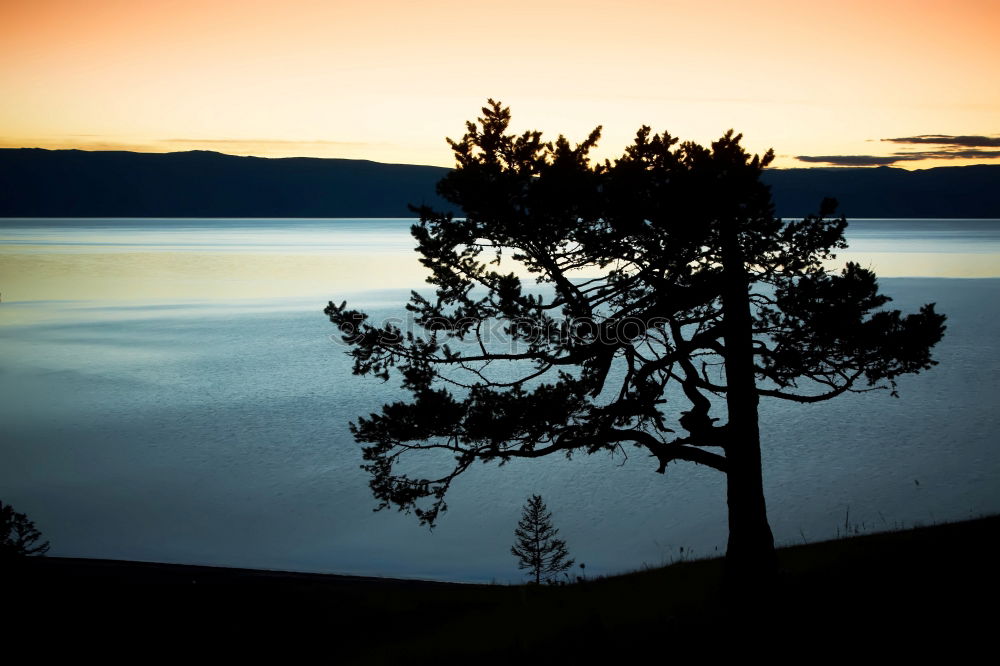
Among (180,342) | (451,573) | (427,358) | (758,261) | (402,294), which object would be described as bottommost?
(451,573)

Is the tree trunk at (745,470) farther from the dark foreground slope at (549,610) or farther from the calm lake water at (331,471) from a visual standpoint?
the calm lake water at (331,471)

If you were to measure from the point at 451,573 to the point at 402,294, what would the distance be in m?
79.8

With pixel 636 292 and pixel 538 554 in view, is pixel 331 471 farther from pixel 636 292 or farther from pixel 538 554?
pixel 636 292

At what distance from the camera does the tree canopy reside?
436 inches

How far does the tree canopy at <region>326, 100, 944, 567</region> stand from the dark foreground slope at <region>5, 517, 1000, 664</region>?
160 cm

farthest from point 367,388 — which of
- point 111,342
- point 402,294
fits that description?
point 402,294

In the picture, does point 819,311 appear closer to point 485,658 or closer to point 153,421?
point 485,658

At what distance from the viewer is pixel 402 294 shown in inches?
4129

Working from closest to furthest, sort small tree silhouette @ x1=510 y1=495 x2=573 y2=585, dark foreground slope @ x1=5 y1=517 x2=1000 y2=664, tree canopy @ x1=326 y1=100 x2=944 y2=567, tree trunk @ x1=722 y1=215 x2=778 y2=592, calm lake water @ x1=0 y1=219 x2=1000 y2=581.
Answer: dark foreground slope @ x1=5 y1=517 x2=1000 y2=664, tree canopy @ x1=326 y1=100 x2=944 y2=567, tree trunk @ x1=722 y1=215 x2=778 y2=592, small tree silhouette @ x1=510 y1=495 x2=573 y2=585, calm lake water @ x1=0 y1=219 x2=1000 y2=581

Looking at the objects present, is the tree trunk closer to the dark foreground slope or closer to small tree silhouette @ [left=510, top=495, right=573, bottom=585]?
the dark foreground slope

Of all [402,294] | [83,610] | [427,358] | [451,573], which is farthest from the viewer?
[402,294]

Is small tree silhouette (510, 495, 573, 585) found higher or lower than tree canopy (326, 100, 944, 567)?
lower

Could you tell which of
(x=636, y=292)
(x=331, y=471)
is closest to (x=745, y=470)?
(x=636, y=292)

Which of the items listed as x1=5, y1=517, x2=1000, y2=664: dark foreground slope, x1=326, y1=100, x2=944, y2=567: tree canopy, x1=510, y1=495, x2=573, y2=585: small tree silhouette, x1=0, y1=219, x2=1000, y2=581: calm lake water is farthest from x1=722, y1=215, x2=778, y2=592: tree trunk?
x1=0, y1=219, x2=1000, y2=581: calm lake water
